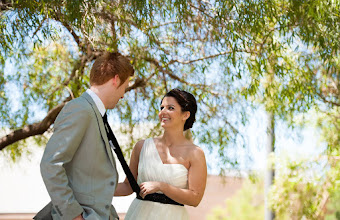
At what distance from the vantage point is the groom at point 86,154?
207 centimetres

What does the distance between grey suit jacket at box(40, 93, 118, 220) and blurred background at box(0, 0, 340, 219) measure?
2.01m

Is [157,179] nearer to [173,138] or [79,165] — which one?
[173,138]

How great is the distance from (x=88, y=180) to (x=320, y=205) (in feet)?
29.9

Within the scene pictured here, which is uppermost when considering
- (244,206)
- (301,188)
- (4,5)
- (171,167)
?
(4,5)

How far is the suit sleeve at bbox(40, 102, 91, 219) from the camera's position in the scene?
2.05 metres

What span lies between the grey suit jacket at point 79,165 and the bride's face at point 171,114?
0.75 metres

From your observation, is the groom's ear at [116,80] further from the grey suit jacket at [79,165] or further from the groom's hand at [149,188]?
the groom's hand at [149,188]

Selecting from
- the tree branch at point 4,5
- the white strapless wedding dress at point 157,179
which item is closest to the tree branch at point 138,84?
the tree branch at point 4,5

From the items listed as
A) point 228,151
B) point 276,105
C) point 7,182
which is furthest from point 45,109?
point 7,182

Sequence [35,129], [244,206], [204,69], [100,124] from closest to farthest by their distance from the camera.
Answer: [100,124] → [204,69] → [35,129] → [244,206]

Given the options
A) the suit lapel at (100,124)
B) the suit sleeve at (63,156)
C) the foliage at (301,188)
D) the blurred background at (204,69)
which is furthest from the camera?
the foliage at (301,188)

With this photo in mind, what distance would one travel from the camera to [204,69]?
569 cm

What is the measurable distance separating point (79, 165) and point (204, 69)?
144 inches

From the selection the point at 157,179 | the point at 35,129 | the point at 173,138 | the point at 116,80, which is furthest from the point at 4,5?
the point at 116,80
